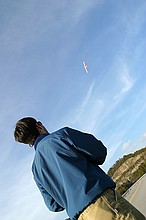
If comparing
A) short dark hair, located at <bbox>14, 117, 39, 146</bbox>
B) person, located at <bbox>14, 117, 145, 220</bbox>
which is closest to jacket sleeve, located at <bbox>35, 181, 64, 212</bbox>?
person, located at <bbox>14, 117, 145, 220</bbox>

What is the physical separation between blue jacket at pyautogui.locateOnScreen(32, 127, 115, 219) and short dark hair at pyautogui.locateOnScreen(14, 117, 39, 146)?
0.25ft

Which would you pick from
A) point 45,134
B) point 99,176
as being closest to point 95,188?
point 99,176

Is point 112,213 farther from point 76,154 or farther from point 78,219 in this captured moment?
point 76,154

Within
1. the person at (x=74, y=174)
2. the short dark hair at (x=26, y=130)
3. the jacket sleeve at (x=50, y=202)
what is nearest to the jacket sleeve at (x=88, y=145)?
the person at (x=74, y=174)

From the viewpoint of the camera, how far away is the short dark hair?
3.52 metres

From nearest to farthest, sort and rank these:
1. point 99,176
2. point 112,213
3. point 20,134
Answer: point 112,213 → point 99,176 → point 20,134

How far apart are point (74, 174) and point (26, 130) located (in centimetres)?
62

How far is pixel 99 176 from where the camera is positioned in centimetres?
332

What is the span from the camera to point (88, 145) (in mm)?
3357

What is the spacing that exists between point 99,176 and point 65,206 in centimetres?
46

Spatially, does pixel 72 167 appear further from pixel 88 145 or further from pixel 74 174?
pixel 88 145

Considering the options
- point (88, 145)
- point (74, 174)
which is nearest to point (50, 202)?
point (74, 174)

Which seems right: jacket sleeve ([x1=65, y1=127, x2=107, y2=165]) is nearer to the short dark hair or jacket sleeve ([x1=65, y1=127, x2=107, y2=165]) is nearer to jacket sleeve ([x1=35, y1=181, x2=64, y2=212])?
the short dark hair

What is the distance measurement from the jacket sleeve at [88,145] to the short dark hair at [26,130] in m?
0.34
